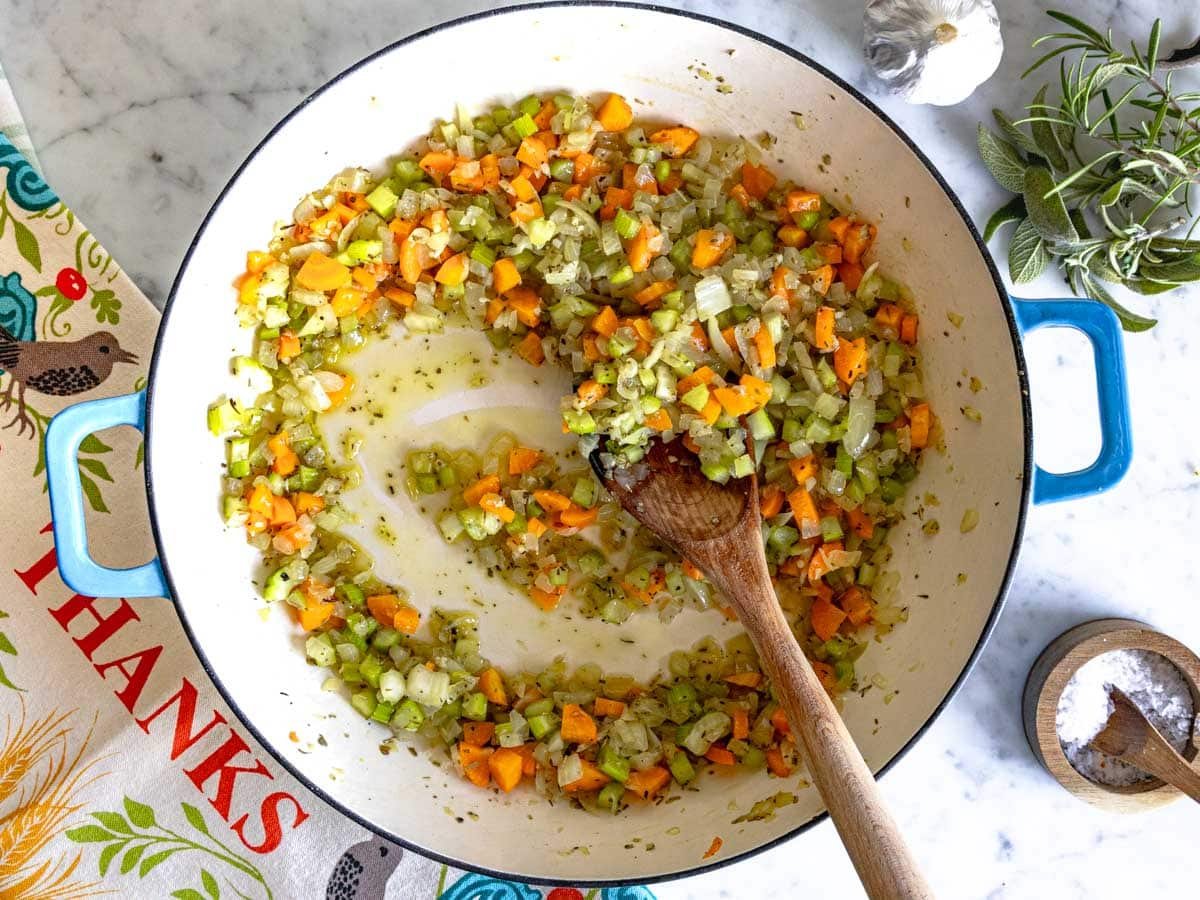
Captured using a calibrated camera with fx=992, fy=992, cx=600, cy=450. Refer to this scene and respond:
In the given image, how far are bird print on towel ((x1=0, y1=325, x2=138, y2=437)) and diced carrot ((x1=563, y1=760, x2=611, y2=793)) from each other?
3.98ft

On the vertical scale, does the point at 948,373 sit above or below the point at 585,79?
below

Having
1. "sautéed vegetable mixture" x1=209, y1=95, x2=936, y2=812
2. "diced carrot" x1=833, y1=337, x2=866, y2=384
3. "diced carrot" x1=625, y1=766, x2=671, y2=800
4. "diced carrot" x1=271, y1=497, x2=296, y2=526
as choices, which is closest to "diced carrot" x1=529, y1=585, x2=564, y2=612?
"sautéed vegetable mixture" x1=209, y1=95, x2=936, y2=812

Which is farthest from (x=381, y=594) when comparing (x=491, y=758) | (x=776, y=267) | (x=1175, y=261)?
(x=1175, y=261)

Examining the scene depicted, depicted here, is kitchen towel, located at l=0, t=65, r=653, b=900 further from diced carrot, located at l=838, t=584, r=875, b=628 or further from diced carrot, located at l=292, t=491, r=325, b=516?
diced carrot, located at l=838, t=584, r=875, b=628

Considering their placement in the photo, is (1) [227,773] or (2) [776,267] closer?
(2) [776,267]

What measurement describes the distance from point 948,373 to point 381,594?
1.18 meters

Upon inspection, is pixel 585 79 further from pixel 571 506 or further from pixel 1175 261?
pixel 1175 261

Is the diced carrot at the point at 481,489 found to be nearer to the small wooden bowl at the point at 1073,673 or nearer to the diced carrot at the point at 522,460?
the diced carrot at the point at 522,460

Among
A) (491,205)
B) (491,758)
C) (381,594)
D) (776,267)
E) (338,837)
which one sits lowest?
(338,837)

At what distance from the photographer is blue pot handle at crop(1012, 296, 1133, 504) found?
1620 millimetres

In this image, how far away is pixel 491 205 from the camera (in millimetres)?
1923

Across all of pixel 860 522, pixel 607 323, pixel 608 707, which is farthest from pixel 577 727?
pixel 607 323

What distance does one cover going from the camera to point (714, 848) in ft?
5.92

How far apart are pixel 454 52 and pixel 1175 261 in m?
1.39
